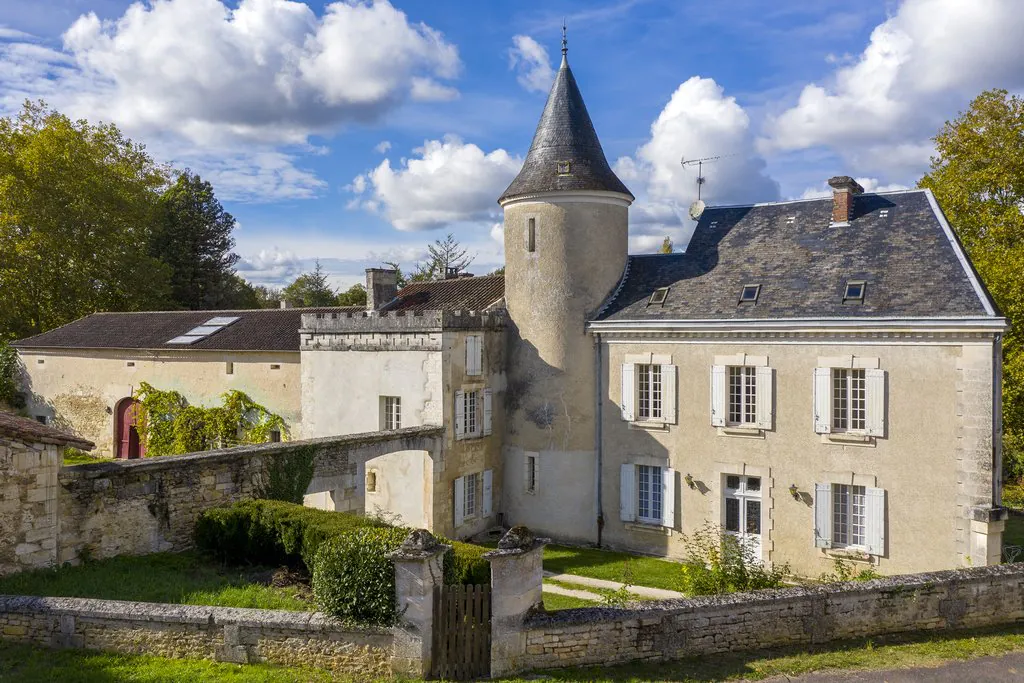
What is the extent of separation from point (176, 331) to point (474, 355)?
14.6 m

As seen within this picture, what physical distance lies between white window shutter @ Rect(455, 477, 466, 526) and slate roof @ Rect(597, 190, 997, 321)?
6048 mm

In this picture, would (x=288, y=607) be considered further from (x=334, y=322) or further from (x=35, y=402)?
A: (x=35, y=402)

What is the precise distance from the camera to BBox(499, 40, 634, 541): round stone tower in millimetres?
19891

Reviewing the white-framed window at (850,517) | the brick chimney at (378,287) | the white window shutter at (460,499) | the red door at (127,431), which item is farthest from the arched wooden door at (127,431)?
the white-framed window at (850,517)

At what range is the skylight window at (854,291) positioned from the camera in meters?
16.6

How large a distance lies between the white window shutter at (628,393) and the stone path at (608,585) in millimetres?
4464

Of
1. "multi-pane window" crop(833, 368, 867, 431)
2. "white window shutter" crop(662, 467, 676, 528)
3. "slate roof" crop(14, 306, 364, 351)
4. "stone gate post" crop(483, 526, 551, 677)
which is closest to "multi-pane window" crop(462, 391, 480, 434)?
"white window shutter" crop(662, 467, 676, 528)

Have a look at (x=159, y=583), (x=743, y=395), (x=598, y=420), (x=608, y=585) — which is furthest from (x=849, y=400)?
(x=159, y=583)

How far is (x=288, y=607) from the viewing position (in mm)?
9891

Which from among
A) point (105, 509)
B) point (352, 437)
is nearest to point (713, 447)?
point (352, 437)

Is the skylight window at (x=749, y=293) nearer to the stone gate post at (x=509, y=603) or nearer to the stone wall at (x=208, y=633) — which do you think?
the stone gate post at (x=509, y=603)

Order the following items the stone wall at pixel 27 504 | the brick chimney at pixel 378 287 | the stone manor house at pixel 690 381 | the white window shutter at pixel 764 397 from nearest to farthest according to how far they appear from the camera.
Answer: the stone wall at pixel 27 504 < the stone manor house at pixel 690 381 < the white window shutter at pixel 764 397 < the brick chimney at pixel 378 287

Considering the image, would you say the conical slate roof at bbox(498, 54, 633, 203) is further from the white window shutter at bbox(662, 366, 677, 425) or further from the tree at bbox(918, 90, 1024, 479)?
the tree at bbox(918, 90, 1024, 479)

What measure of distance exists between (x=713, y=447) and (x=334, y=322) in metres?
11.0
